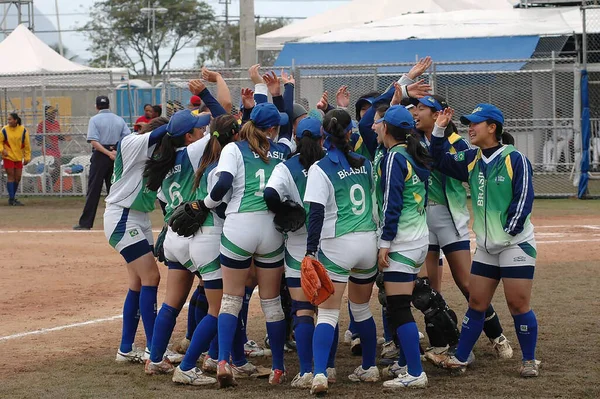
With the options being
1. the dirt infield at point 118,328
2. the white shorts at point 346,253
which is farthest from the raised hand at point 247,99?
the dirt infield at point 118,328

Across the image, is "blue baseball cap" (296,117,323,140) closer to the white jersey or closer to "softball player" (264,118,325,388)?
"softball player" (264,118,325,388)

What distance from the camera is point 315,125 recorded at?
702 centimetres

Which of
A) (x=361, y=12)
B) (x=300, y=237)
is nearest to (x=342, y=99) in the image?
(x=300, y=237)

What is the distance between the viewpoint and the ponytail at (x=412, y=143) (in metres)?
6.93

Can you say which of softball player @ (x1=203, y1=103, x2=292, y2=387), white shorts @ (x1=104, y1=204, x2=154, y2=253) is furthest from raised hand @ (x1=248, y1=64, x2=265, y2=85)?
white shorts @ (x1=104, y1=204, x2=154, y2=253)

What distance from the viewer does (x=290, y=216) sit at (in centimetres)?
693

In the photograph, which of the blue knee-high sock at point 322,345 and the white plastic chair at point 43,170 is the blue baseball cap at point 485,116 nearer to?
the blue knee-high sock at point 322,345

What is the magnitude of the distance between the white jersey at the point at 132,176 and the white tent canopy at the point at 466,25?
20.7 metres

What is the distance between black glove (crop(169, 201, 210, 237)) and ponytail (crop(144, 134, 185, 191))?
17.5 inches

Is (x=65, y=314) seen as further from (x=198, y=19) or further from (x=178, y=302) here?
(x=198, y=19)

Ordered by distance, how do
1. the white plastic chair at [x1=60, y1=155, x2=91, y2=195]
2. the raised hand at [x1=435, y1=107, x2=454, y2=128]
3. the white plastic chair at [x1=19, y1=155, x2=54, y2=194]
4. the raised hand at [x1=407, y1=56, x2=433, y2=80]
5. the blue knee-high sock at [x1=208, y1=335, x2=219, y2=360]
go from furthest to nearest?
the white plastic chair at [x1=19, y1=155, x2=54, y2=194] → the white plastic chair at [x1=60, y1=155, x2=91, y2=195] → the raised hand at [x1=407, y1=56, x2=433, y2=80] → the blue knee-high sock at [x1=208, y1=335, x2=219, y2=360] → the raised hand at [x1=435, y1=107, x2=454, y2=128]

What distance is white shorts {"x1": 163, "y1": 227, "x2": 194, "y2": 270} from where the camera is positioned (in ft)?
23.8

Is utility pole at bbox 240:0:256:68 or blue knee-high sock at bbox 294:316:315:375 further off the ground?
utility pole at bbox 240:0:256:68

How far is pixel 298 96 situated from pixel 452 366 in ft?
46.7
